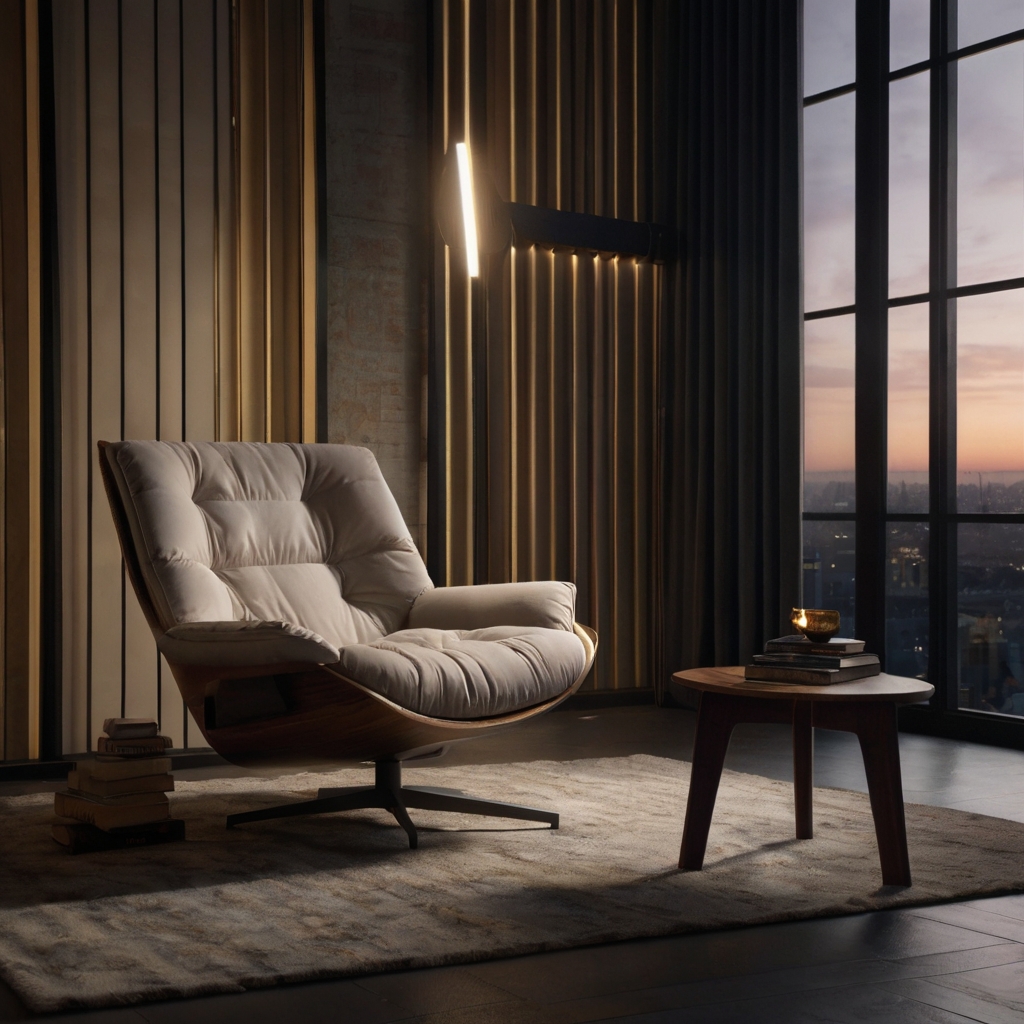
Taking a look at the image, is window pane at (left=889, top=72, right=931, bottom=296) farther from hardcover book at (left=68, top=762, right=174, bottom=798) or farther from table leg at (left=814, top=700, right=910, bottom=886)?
hardcover book at (left=68, top=762, right=174, bottom=798)

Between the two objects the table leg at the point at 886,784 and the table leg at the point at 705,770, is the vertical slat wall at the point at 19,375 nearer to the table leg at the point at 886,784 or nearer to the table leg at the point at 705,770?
the table leg at the point at 705,770

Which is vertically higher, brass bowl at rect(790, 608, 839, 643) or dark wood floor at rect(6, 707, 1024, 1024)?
brass bowl at rect(790, 608, 839, 643)

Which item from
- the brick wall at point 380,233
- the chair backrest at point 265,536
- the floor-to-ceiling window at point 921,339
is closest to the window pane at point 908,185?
the floor-to-ceiling window at point 921,339

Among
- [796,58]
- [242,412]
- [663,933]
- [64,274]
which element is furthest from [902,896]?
[796,58]

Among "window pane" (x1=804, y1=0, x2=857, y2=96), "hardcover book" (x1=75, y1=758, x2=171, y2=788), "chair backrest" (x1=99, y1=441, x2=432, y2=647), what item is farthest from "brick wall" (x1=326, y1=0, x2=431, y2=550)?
"hardcover book" (x1=75, y1=758, x2=171, y2=788)

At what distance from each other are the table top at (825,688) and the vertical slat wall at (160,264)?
202 cm

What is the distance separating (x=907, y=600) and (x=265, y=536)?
2407mm

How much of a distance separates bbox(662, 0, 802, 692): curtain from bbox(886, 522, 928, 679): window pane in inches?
13.7

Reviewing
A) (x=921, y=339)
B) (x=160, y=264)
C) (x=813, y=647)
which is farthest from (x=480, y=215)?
(x=813, y=647)

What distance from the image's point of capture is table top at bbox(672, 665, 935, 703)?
2.33 meters

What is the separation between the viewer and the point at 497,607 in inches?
120

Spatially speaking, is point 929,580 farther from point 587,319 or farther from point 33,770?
point 33,770

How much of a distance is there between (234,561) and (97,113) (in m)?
1.67

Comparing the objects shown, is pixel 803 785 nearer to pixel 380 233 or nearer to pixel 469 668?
pixel 469 668
